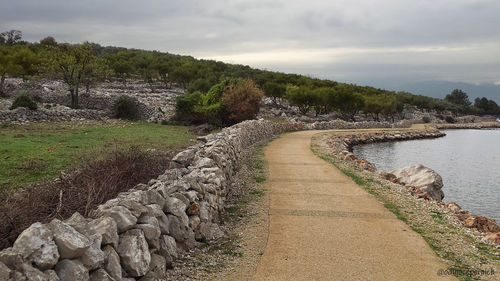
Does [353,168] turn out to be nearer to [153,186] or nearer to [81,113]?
[153,186]

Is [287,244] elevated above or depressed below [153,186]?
below

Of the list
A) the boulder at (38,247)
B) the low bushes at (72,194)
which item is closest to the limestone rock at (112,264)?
the boulder at (38,247)

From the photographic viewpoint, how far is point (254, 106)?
3306 centimetres

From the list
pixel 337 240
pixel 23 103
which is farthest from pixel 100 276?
pixel 23 103

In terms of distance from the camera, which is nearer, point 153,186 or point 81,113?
point 153,186

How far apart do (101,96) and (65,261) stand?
3567 centimetres

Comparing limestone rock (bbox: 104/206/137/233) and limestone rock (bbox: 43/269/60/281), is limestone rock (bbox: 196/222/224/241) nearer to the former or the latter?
limestone rock (bbox: 104/206/137/233)

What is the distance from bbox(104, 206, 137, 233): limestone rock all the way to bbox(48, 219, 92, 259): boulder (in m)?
0.81

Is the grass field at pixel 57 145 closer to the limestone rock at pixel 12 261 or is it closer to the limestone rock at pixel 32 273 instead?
the limestone rock at pixel 12 261

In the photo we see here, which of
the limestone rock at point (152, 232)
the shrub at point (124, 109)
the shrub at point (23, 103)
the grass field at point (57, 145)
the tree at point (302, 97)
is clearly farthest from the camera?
the tree at point (302, 97)

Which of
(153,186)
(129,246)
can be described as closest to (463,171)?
(153,186)

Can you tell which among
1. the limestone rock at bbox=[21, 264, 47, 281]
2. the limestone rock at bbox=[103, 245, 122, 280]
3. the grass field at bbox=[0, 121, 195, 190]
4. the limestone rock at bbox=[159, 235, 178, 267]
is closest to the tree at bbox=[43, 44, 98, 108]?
the grass field at bbox=[0, 121, 195, 190]

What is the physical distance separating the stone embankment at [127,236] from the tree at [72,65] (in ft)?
100

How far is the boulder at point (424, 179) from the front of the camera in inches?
599
